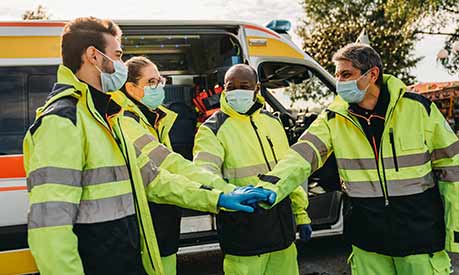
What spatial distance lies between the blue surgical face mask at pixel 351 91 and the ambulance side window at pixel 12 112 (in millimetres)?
2583

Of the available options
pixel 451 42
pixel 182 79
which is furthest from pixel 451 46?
pixel 182 79

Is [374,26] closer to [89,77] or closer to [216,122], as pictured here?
[216,122]

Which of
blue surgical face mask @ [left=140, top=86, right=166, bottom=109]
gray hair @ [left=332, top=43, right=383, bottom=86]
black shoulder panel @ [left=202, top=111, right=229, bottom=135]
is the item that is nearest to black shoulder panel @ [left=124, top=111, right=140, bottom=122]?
blue surgical face mask @ [left=140, top=86, right=166, bottom=109]

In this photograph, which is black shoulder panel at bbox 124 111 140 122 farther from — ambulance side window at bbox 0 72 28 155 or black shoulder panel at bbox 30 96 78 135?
ambulance side window at bbox 0 72 28 155

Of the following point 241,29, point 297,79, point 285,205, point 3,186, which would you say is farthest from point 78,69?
point 297,79

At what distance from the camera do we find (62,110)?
5.94 feet

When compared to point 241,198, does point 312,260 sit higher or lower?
lower

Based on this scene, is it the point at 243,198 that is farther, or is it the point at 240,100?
the point at 240,100

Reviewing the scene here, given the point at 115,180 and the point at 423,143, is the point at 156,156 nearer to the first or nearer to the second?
the point at 115,180

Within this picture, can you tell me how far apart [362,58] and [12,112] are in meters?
2.78

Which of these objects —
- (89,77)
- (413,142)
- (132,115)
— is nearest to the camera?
(89,77)

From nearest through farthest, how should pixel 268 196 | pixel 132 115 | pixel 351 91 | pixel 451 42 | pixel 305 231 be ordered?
pixel 268 196, pixel 351 91, pixel 132 115, pixel 305 231, pixel 451 42

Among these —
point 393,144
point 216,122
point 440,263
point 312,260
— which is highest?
point 216,122

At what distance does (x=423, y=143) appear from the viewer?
8.37ft
